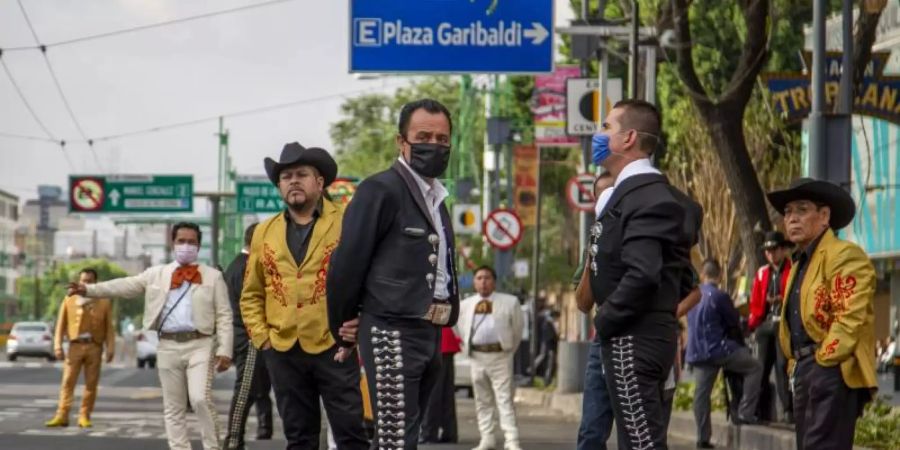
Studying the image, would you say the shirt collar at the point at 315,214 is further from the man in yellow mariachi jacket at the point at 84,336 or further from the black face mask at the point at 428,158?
the man in yellow mariachi jacket at the point at 84,336

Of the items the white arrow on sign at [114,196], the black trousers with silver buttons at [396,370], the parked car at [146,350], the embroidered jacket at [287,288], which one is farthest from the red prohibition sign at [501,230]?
the black trousers with silver buttons at [396,370]

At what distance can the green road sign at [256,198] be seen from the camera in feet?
194

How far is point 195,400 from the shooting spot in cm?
1474

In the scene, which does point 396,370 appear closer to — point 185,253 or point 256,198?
point 185,253

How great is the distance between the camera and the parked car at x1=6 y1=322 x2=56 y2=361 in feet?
259

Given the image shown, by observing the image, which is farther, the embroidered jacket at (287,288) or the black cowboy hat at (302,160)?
the black cowboy hat at (302,160)

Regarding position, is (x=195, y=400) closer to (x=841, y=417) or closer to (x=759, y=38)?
(x=841, y=417)

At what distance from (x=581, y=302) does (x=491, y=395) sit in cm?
943

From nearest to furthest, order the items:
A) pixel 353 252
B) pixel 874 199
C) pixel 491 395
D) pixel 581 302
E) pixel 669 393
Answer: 1. pixel 353 252
2. pixel 581 302
3. pixel 669 393
4. pixel 491 395
5. pixel 874 199

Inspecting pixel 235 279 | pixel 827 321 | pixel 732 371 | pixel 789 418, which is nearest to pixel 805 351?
pixel 827 321

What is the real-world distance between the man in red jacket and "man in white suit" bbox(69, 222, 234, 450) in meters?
5.49

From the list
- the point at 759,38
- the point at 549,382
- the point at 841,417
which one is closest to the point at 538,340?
the point at 549,382

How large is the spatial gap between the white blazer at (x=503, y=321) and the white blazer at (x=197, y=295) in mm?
4472

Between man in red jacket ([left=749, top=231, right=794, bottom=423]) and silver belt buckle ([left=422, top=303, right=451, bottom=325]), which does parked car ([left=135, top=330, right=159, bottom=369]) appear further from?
silver belt buckle ([left=422, top=303, right=451, bottom=325])
